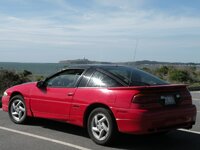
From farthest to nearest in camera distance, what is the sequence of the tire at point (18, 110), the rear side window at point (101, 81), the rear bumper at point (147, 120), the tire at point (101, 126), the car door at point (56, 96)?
the tire at point (18, 110) < the car door at point (56, 96) < the rear side window at point (101, 81) < the tire at point (101, 126) < the rear bumper at point (147, 120)

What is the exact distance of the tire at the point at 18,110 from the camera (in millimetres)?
9391

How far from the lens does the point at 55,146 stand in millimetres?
7410

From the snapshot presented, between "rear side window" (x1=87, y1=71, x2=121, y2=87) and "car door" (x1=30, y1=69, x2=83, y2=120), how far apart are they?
1.32 feet

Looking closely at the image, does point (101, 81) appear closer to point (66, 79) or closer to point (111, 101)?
point (111, 101)

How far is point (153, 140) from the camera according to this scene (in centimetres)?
802

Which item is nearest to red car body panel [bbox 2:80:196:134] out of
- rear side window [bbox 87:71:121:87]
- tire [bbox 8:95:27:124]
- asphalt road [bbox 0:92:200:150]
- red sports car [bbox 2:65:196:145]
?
red sports car [bbox 2:65:196:145]

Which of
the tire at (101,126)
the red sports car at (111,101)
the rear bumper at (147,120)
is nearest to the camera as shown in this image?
the rear bumper at (147,120)

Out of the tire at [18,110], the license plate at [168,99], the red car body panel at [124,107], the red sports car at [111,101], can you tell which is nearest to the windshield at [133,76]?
the red sports car at [111,101]

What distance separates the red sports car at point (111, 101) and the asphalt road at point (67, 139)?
316 millimetres

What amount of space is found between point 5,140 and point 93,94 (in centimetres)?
184

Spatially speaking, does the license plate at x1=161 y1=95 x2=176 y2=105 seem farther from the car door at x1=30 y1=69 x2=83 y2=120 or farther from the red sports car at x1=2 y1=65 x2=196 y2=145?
the car door at x1=30 y1=69 x2=83 y2=120

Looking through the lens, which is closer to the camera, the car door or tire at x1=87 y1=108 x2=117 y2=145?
tire at x1=87 y1=108 x2=117 y2=145

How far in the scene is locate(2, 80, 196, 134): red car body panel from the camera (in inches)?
276

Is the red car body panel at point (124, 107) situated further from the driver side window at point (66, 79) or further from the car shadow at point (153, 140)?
the car shadow at point (153, 140)
